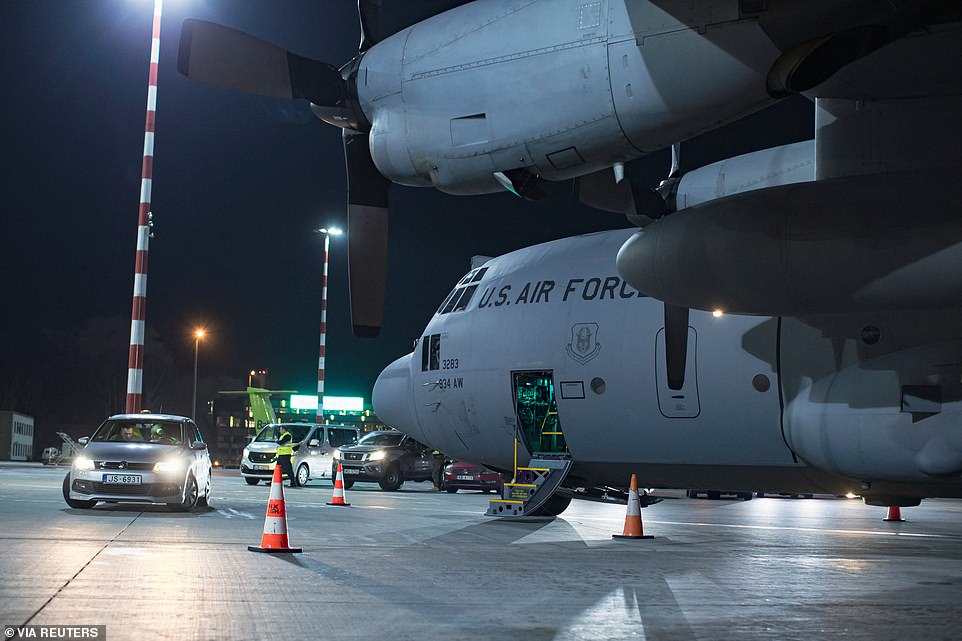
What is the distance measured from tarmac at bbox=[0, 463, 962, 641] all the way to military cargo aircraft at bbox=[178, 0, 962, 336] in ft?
8.04

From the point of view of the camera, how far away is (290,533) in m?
12.8

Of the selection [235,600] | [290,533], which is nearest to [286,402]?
[290,533]

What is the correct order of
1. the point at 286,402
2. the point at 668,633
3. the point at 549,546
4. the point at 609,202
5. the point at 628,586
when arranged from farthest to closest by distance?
the point at 286,402 < the point at 549,546 < the point at 609,202 < the point at 628,586 < the point at 668,633

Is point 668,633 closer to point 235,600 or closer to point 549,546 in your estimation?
point 235,600

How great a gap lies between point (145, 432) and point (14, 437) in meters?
41.8

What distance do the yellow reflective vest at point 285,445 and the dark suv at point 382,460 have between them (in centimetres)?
135

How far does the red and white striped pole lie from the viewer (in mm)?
24672

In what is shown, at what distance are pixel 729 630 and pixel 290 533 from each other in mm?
7608

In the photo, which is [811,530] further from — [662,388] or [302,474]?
[302,474]

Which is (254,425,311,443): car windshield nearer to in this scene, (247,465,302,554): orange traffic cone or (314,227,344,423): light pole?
(314,227,344,423): light pole

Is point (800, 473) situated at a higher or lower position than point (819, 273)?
lower

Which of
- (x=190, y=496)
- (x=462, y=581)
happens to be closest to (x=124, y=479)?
(x=190, y=496)

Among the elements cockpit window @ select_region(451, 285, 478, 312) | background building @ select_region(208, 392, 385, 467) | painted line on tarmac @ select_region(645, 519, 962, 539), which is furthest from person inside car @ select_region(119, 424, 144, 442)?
background building @ select_region(208, 392, 385, 467)

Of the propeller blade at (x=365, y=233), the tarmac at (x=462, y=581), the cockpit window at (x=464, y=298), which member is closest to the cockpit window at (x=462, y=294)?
the cockpit window at (x=464, y=298)
